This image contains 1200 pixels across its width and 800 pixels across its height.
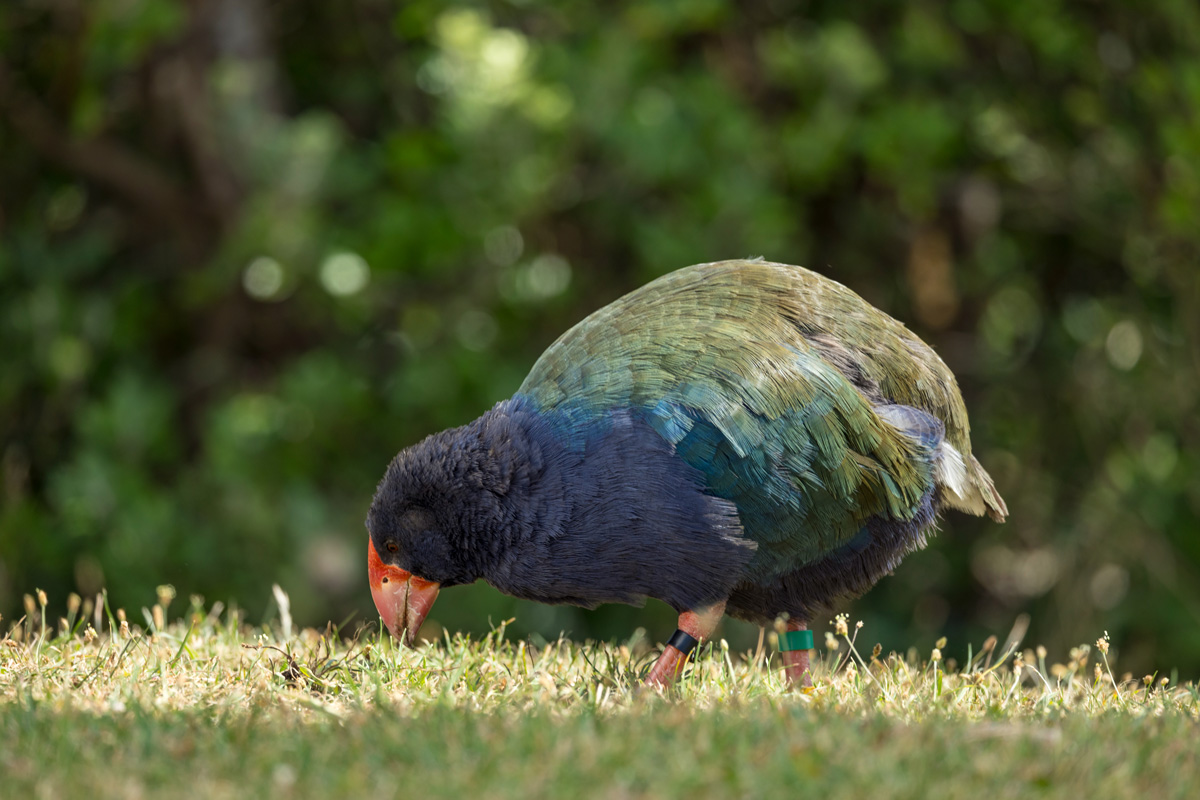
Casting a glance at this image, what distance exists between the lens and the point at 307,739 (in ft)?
9.27

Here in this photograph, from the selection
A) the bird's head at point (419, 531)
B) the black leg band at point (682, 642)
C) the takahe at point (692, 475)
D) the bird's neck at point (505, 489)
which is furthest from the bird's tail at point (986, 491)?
the bird's head at point (419, 531)

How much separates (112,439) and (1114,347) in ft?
21.6

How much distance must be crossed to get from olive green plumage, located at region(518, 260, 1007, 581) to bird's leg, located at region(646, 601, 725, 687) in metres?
0.17

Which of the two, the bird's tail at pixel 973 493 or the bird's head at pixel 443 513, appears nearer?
the bird's head at pixel 443 513

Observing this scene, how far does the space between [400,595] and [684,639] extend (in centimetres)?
94

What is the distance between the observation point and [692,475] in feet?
12.2

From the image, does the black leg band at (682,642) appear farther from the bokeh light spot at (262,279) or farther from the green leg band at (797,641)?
the bokeh light spot at (262,279)

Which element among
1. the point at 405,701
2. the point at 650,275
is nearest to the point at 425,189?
the point at 650,275

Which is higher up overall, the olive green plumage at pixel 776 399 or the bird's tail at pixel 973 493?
the olive green plumage at pixel 776 399

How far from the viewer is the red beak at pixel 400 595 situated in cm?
414

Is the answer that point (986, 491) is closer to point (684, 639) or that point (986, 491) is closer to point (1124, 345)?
point (684, 639)

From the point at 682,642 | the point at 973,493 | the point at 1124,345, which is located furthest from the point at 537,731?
the point at 1124,345

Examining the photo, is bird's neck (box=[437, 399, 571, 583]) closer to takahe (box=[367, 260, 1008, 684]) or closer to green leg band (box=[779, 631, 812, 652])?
takahe (box=[367, 260, 1008, 684])

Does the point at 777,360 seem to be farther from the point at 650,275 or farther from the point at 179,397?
the point at 179,397
